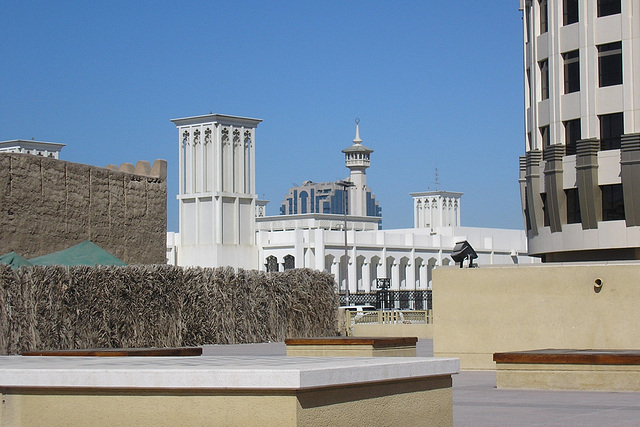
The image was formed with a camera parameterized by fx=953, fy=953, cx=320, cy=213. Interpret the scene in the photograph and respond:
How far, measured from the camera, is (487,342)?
17953mm

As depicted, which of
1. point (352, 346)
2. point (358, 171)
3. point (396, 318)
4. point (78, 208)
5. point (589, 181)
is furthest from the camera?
point (358, 171)

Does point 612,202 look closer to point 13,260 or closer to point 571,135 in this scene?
point 571,135

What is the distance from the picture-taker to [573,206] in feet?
127

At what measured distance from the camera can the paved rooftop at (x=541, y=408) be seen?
970 cm

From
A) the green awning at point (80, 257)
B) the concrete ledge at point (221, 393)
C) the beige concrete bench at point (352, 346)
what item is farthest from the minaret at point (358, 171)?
the concrete ledge at point (221, 393)

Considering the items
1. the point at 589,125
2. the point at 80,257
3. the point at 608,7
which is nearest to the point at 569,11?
the point at 608,7

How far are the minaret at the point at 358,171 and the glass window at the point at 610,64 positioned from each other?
90.9 meters

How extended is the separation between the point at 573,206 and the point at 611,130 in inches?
139

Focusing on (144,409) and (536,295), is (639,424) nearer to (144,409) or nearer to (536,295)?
(144,409)

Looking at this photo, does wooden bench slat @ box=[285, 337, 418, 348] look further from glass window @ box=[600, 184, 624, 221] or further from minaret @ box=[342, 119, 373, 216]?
minaret @ box=[342, 119, 373, 216]

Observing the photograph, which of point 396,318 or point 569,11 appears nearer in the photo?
point 569,11

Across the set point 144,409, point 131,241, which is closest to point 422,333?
point 131,241

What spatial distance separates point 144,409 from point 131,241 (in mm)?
28797

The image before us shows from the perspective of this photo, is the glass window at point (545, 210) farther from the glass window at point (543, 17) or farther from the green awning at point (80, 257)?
the green awning at point (80, 257)
